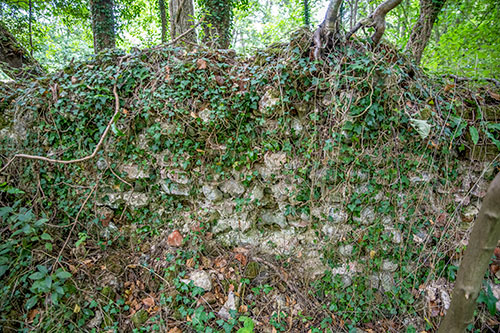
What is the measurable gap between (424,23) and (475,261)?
12.4 feet

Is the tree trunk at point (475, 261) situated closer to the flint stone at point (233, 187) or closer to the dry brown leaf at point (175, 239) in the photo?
the flint stone at point (233, 187)

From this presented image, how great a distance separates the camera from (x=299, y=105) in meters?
2.38

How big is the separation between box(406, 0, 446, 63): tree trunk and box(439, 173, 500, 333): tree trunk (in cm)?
315

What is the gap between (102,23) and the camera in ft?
14.9

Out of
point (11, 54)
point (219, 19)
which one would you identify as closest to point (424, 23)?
point (219, 19)

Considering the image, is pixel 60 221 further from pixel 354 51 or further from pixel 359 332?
pixel 354 51

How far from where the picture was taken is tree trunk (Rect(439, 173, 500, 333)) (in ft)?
3.95

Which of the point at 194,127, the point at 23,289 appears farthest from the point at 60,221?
the point at 194,127

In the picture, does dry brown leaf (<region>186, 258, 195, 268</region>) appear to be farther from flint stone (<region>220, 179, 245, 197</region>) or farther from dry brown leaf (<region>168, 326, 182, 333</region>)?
flint stone (<region>220, 179, 245, 197</region>)

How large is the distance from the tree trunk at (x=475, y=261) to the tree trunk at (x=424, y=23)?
3.15 meters

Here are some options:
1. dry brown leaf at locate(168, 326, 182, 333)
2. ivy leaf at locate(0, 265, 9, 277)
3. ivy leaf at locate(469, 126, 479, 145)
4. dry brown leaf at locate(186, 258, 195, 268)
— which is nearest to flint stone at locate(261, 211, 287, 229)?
dry brown leaf at locate(186, 258, 195, 268)

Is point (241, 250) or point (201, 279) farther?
point (241, 250)

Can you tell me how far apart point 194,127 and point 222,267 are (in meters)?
1.60

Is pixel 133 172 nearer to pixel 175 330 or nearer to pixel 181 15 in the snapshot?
pixel 175 330
